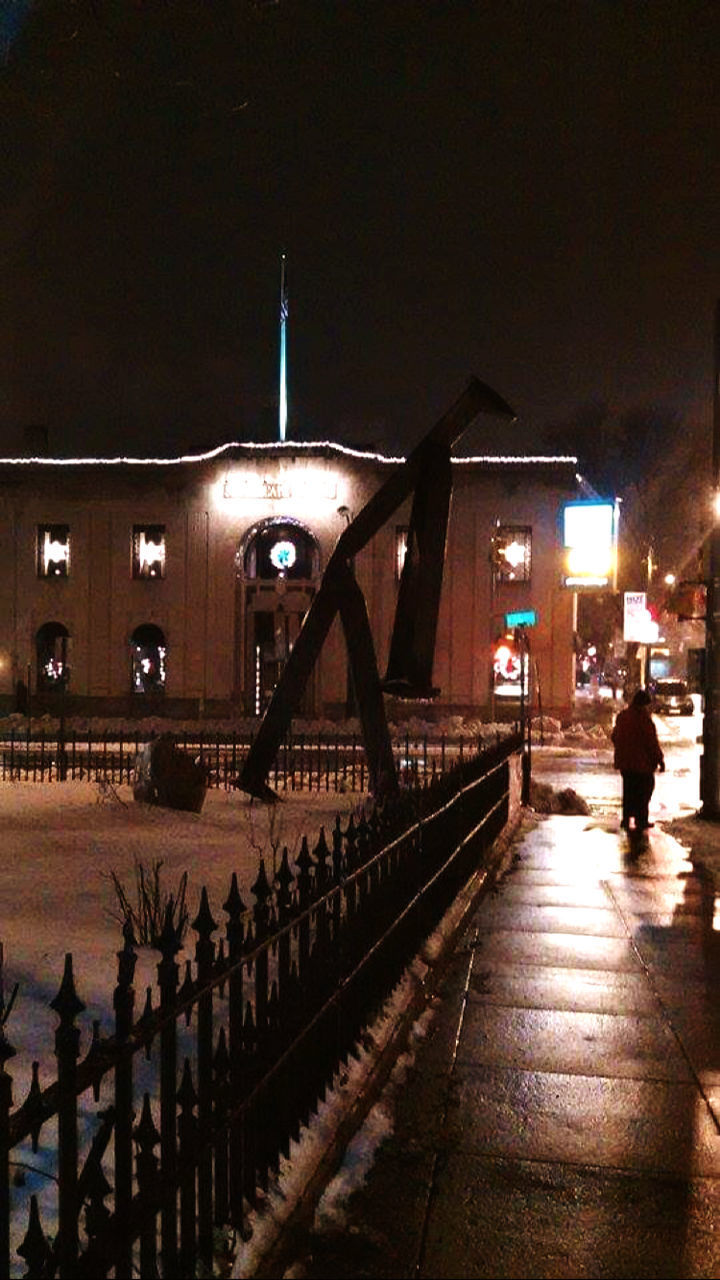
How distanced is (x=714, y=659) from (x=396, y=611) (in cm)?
512

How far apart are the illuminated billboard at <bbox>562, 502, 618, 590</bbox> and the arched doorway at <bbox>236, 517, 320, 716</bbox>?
10213mm

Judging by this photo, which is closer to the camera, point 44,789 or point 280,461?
point 44,789

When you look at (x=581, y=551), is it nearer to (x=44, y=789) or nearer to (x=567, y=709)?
(x=567, y=709)

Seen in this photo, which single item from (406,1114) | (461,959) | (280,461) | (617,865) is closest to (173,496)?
(280,461)

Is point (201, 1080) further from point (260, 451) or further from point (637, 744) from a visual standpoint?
point (260, 451)

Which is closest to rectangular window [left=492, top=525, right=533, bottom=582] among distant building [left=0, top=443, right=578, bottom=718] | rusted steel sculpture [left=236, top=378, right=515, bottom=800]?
distant building [left=0, top=443, right=578, bottom=718]

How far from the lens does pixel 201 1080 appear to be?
350 centimetres

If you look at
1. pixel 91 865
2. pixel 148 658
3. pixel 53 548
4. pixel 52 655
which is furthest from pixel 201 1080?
pixel 53 548

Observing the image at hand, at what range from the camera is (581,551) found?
4106 centimetres

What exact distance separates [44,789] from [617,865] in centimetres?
877

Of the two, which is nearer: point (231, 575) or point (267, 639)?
point (231, 575)

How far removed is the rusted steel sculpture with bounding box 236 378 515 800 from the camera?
14.5 metres

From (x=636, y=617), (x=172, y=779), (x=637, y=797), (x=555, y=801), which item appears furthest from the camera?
(x=636, y=617)

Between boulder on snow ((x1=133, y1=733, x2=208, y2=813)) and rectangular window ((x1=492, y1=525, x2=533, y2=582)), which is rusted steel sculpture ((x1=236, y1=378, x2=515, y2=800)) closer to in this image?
boulder on snow ((x1=133, y1=733, x2=208, y2=813))
